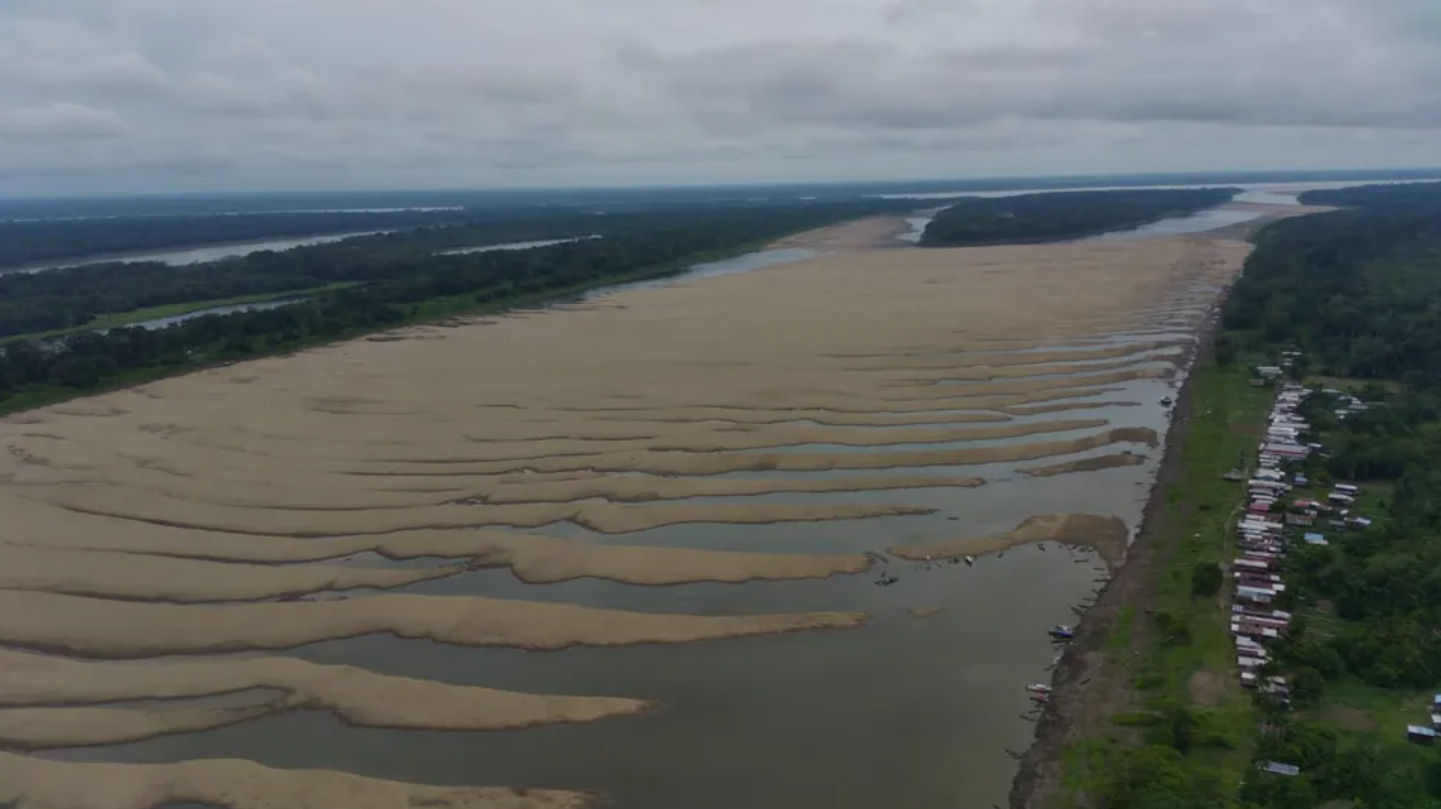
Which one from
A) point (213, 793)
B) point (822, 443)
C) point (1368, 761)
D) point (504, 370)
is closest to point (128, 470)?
point (504, 370)

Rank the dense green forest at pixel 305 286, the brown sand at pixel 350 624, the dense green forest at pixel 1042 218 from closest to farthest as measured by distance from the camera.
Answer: the brown sand at pixel 350 624
the dense green forest at pixel 305 286
the dense green forest at pixel 1042 218

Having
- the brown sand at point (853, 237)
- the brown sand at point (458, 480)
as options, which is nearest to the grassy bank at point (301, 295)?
the brown sand at point (458, 480)

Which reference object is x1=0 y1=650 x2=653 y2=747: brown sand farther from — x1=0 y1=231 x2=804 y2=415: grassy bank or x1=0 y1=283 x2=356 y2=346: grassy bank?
x1=0 y1=283 x2=356 y2=346: grassy bank

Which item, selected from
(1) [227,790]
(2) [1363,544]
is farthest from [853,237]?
A: (1) [227,790]

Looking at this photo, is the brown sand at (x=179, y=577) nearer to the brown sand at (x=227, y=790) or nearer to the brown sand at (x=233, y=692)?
the brown sand at (x=233, y=692)

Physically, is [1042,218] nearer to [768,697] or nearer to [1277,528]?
[1277,528]

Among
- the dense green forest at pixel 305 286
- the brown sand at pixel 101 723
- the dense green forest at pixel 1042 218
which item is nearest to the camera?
the brown sand at pixel 101 723

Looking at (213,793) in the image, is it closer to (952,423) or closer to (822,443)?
(822,443)
